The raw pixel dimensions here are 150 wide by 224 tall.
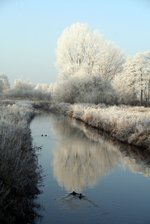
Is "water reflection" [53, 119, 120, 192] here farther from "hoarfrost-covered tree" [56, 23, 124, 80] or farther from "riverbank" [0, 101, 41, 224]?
"hoarfrost-covered tree" [56, 23, 124, 80]

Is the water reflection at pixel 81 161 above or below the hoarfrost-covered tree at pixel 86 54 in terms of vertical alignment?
below

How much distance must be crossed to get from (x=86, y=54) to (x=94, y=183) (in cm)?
4867

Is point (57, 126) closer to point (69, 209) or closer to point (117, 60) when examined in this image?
point (69, 209)

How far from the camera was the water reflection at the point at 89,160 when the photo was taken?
11.8 metres

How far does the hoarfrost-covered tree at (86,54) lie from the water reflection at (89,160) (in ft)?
123

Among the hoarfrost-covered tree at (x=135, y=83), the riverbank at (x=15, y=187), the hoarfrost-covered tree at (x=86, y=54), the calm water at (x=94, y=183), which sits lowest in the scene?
the calm water at (x=94, y=183)

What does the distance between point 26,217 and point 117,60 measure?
52166 millimetres

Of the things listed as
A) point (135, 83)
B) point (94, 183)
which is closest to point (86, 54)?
point (135, 83)

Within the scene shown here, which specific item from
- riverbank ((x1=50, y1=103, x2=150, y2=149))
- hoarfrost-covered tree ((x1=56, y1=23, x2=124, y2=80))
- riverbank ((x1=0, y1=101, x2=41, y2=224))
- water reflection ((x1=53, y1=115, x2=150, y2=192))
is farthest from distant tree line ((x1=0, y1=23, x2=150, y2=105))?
riverbank ((x1=0, y1=101, x2=41, y2=224))

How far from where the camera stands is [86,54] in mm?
59000

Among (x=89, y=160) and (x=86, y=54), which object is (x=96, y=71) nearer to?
(x=86, y=54)

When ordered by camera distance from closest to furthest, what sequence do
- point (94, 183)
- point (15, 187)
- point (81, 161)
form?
point (15, 187)
point (94, 183)
point (81, 161)

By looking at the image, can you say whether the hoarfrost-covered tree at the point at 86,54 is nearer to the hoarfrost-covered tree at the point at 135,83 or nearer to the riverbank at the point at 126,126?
the hoarfrost-covered tree at the point at 135,83

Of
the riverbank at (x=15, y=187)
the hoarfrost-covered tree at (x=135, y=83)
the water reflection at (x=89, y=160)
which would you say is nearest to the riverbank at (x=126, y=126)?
the water reflection at (x=89, y=160)
